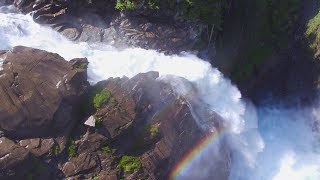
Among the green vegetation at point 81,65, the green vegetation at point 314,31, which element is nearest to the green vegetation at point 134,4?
the green vegetation at point 81,65

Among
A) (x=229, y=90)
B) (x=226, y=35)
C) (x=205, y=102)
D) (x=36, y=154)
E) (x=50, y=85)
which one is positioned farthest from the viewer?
(x=226, y=35)

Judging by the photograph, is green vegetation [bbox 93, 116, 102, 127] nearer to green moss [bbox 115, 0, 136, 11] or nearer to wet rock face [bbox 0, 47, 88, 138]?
wet rock face [bbox 0, 47, 88, 138]

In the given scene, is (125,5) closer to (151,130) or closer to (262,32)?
(151,130)

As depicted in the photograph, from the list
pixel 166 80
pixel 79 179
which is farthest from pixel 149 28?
pixel 79 179

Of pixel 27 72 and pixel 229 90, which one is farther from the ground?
pixel 27 72

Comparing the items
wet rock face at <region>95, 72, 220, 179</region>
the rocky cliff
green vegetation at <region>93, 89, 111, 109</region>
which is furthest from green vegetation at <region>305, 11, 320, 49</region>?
green vegetation at <region>93, 89, 111, 109</region>

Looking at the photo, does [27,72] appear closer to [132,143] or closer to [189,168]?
[132,143]
